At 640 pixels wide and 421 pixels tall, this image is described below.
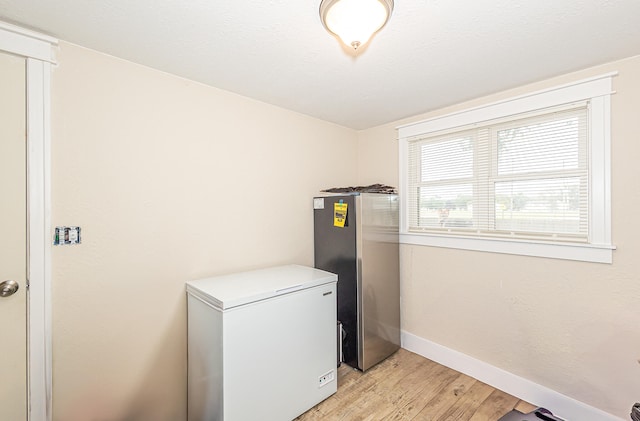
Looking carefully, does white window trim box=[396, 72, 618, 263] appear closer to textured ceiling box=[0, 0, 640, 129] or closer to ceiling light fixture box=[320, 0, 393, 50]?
textured ceiling box=[0, 0, 640, 129]

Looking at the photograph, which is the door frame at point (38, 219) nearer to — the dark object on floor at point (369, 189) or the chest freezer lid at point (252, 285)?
the chest freezer lid at point (252, 285)

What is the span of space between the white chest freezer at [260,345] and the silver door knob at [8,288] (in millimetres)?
811

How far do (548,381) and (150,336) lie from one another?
2747 mm

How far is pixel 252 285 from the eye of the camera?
1.82 meters

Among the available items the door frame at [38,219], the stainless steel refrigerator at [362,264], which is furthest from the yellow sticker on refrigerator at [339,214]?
the door frame at [38,219]

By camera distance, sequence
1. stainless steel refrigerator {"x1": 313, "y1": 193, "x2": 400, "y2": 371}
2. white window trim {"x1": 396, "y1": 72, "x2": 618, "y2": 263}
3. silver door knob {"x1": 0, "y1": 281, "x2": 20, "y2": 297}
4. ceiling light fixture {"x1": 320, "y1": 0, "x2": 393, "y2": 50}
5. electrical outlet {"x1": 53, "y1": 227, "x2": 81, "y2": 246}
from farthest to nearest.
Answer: stainless steel refrigerator {"x1": 313, "y1": 193, "x2": 400, "y2": 371}, white window trim {"x1": 396, "y1": 72, "x2": 618, "y2": 263}, electrical outlet {"x1": 53, "y1": 227, "x2": 81, "y2": 246}, silver door knob {"x1": 0, "y1": 281, "x2": 20, "y2": 297}, ceiling light fixture {"x1": 320, "y1": 0, "x2": 393, "y2": 50}

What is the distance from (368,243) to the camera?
7.76 feet

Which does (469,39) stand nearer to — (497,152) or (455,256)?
(497,152)

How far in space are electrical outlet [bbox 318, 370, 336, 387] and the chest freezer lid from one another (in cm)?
68

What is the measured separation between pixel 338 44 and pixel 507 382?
2679 mm

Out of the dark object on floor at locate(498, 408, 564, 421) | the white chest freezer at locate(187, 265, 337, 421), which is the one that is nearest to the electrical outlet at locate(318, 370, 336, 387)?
the white chest freezer at locate(187, 265, 337, 421)

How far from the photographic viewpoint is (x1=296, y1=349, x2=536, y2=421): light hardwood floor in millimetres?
1869

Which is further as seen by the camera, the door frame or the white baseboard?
the white baseboard

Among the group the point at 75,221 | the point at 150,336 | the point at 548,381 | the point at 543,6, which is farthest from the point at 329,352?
the point at 543,6
